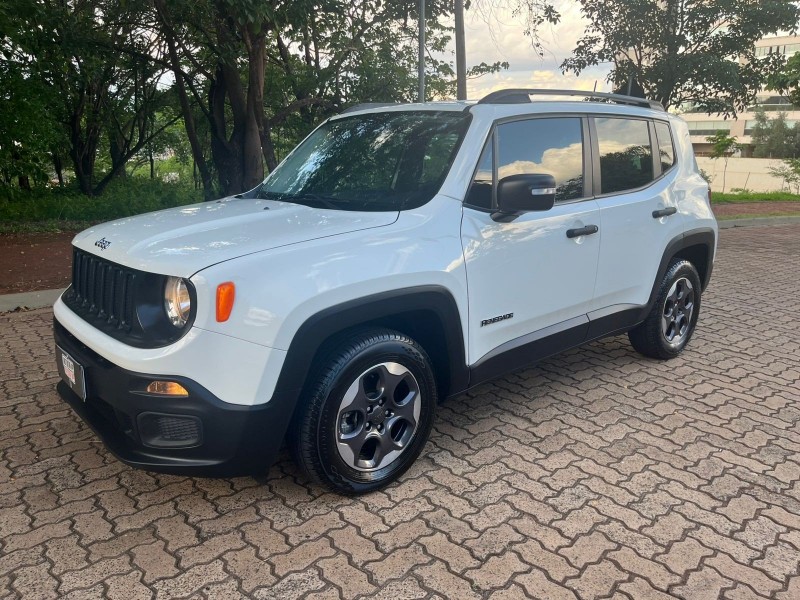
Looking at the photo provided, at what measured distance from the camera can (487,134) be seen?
352cm

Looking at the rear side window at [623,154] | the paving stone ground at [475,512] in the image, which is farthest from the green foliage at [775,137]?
the paving stone ground at [475,512]

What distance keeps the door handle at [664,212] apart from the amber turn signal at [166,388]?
3.36 metres

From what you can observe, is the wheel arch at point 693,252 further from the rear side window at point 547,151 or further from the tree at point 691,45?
the tree at point 691,45

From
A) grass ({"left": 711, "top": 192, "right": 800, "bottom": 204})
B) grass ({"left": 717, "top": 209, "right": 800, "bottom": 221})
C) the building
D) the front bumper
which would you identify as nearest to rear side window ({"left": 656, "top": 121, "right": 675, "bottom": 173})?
the front bumper

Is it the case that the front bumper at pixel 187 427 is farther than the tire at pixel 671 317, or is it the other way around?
the tire at pixel 671 317

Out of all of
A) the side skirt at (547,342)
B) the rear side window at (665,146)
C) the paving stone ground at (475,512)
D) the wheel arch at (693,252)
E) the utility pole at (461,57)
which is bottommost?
the paving stone ground at (475,512)

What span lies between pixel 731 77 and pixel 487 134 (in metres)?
12.3

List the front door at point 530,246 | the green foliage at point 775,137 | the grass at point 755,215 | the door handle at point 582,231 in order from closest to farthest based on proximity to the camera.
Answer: the front door at point 530,246 → the door handle at point 582,231 → the grass at point 755,215 → the green foliage at point 775,137

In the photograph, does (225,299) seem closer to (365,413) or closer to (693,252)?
(365,413)

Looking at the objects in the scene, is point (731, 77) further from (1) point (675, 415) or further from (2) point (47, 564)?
(2) point (47, 564)

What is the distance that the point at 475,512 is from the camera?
3.05 m

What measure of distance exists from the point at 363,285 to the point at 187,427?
92 centimetres

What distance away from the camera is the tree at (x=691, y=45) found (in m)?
13.4

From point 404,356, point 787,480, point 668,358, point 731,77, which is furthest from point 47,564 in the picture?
point 731,77
